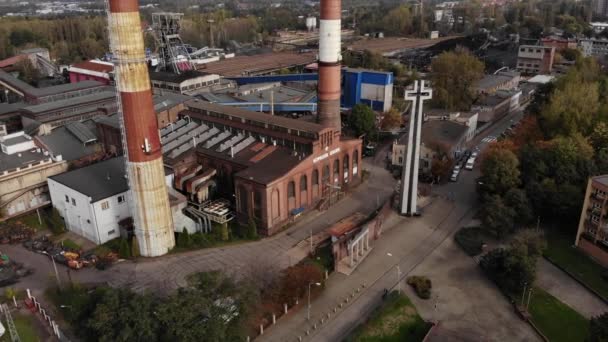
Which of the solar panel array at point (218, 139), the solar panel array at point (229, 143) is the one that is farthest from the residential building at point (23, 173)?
the solar panel array at point (229, 143)

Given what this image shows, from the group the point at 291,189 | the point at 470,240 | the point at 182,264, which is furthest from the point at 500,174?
the point at 182,264

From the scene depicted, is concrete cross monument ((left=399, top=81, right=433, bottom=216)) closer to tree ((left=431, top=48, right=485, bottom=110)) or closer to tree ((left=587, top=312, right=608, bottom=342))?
tree ((left=587, top=312, right=608, bottom=342))

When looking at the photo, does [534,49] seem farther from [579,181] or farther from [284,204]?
[284,204]

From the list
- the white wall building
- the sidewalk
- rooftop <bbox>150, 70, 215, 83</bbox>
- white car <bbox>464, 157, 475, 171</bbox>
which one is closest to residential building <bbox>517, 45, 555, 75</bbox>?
white car <bbox>464, 157, 475, 171</bbox>

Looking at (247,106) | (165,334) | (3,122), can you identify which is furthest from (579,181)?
(3,122)

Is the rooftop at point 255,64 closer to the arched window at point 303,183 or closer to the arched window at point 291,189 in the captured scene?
the arched window at point 303,183
